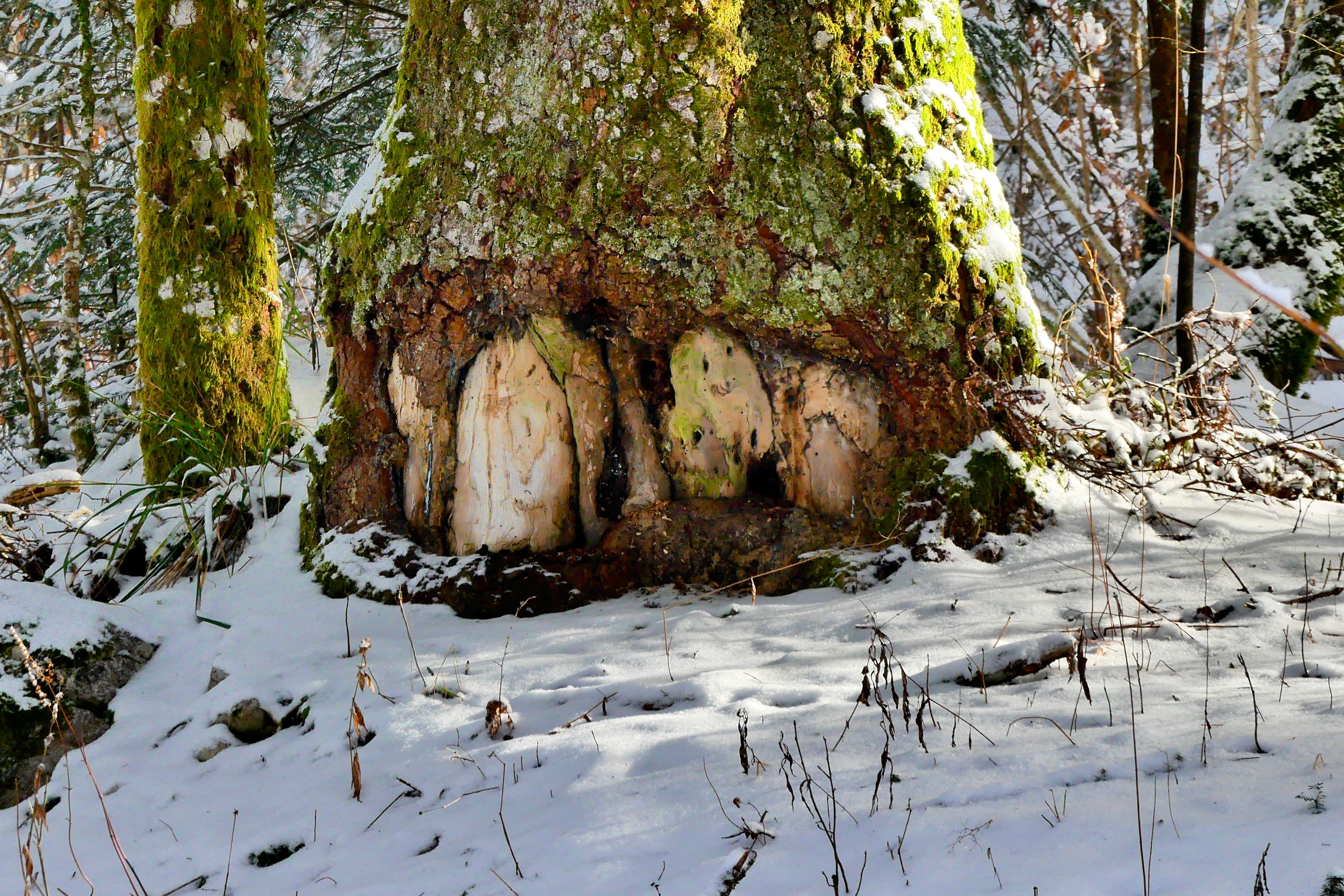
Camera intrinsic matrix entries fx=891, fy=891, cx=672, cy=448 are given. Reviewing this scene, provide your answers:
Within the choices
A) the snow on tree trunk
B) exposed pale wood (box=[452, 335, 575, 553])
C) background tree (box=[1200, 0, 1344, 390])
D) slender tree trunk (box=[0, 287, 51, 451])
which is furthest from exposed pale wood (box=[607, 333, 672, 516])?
slender tree trunk (box=[0, 287, 51, 451])

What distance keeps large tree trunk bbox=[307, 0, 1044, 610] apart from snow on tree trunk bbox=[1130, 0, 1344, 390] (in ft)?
9.30

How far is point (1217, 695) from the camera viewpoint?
183cm

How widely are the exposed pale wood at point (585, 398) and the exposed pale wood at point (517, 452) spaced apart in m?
0.03

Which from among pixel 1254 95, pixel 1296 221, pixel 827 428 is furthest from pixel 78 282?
pixel 1254 95

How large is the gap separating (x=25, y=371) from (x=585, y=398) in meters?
5.42

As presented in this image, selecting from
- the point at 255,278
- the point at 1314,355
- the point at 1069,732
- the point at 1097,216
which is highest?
the point at 1097,216

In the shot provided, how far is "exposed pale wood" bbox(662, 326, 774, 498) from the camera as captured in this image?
294 cm

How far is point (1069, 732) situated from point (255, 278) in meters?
3.80

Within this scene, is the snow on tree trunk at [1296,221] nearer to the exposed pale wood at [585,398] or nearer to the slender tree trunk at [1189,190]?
the slender tree trunk at [1189,190]

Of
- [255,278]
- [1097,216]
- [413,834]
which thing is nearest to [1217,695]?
[413,834]

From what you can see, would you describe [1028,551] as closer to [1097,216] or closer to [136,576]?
[136,576]

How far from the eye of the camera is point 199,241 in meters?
3.96

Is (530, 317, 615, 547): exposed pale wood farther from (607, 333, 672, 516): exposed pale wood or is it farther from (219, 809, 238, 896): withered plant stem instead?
(219, 809, 238, 896): withered plant stem

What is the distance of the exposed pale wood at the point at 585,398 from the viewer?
297 cm
